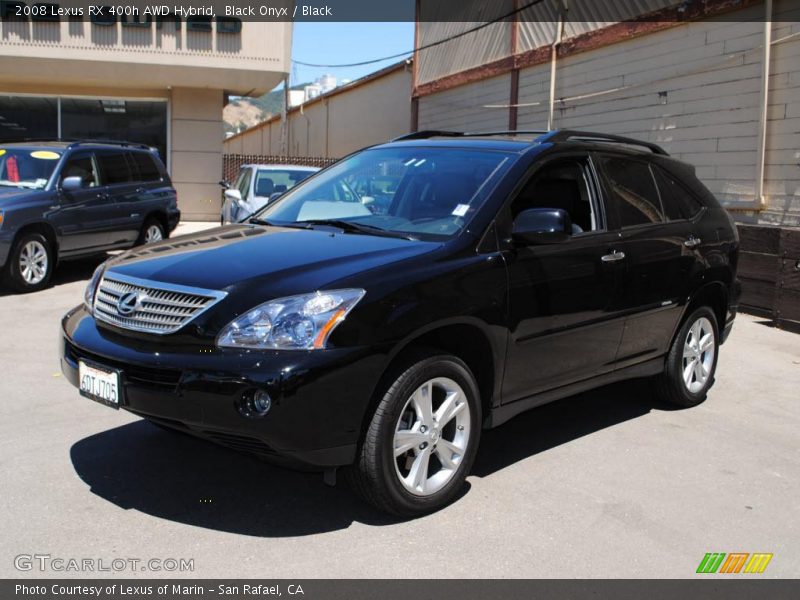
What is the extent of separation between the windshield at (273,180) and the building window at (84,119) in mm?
7908

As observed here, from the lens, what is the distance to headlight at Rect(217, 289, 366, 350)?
3.42 meters

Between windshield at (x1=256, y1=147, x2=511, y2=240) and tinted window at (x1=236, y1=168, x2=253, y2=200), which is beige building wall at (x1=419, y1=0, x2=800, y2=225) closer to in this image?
tinted window at (x1=236, y1=168, x2=253, y2=200)

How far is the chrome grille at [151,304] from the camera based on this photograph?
3.57 m

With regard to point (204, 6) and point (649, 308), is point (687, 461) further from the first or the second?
point (204, 6)

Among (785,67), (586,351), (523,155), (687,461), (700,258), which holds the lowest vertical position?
(687,461)

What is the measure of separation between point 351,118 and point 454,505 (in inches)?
988

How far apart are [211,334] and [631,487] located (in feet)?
7.92

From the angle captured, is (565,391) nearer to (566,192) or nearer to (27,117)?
(566,192)

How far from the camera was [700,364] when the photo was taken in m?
5.95

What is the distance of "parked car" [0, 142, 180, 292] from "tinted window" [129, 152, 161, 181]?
0.06 ft

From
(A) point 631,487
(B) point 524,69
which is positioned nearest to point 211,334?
(A) point 631,487

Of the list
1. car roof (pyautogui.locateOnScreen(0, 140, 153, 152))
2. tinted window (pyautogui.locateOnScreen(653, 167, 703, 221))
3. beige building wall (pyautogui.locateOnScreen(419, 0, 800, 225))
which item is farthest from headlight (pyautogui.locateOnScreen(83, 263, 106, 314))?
beige building wall (pyautogui.locateOnScreen(419, 0, 800, 225))

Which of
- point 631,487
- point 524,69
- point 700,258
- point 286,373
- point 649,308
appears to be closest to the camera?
point 286,373

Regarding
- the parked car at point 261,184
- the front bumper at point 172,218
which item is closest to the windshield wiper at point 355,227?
the parked car at point 261,184
